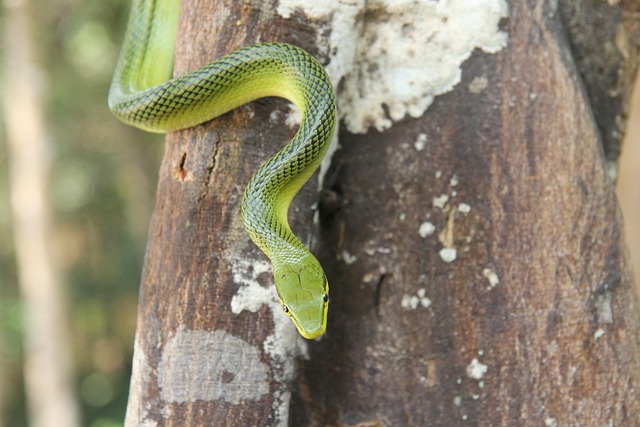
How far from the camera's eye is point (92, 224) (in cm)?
1501

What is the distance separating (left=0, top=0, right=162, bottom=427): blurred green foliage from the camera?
12617mm

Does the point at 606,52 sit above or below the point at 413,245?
above

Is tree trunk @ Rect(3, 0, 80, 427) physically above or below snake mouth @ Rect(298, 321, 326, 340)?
below


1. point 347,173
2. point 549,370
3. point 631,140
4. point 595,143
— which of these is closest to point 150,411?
point 347,173

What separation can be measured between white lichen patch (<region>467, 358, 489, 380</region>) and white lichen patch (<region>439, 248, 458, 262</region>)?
0.39 metres

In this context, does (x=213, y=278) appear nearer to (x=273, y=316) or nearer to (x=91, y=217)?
(x=273, y=316)

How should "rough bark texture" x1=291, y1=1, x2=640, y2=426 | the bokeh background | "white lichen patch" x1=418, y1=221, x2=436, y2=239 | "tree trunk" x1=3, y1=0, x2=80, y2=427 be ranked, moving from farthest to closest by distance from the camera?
the bokeh background, "tree trunk" x1=3, y1=0, x2=80, y2=427, "white lichen patch" x1=418, y1=221, x2=436, y2=239, "rough bark texture" x1=291, y1=1, x2=640, y2=426

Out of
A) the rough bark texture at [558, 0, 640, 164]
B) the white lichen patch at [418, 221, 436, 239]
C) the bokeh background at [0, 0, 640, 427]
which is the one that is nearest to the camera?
the white lichen patch at [418, 221, 436, 239]

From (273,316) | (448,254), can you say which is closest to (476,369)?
(448,254)

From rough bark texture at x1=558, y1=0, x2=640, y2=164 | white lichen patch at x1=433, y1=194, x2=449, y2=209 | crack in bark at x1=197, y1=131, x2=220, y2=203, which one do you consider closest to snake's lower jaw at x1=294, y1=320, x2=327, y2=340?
crack in bark at x1=197, y1=131, x2=220, y2=203

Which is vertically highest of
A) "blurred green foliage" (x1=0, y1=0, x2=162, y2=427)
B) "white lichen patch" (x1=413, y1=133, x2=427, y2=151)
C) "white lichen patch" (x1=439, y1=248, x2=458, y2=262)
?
"white lichen patch" (x1=413, y1=133, x2=427, y2=151)

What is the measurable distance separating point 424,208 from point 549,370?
2.50 feet

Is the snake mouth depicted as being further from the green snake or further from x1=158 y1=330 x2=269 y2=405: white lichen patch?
x1=158 y1=330 x2=269 y2=405: white lichen patch

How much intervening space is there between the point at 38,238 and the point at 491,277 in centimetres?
801
